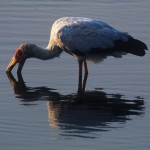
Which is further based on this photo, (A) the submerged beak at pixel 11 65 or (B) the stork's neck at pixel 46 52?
(B) the stork's neck at pixel 46 52

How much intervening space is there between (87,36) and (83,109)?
291cm

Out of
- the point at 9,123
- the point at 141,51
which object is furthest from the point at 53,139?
the point at 141,51

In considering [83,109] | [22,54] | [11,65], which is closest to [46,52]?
[22,54]

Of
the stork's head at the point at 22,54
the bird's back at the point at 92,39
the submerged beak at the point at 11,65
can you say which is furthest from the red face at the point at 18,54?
the bird's back at the point at 92,39

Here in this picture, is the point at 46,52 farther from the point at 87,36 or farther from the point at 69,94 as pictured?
the point at 69,94

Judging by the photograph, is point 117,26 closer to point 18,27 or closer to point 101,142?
point 18,27

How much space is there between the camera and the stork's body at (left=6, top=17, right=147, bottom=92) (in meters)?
18.8

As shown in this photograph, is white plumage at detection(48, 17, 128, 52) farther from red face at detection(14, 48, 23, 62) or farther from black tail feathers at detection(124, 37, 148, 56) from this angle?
red face at detection(14, 48, 23, 62)

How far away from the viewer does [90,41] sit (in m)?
19.0

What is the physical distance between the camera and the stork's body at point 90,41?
18781mm

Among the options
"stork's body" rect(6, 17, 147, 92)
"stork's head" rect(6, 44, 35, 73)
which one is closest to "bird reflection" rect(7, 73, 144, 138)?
"stork's head" rect(6, 44, 35, 73)

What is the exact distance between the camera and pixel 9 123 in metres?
15.1

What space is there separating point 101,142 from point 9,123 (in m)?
1.78

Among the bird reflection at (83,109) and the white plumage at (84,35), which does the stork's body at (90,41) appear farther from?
the bird reflection at (83,109)
